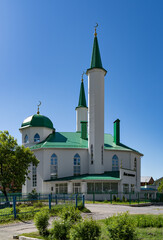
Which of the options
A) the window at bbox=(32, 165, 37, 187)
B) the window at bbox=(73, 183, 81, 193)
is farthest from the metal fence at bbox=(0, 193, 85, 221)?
the window at bbox=(32, 165, 37, 187)

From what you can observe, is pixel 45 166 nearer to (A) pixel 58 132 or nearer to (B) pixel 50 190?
(B) pixel 50 190

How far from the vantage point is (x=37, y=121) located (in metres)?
45.2

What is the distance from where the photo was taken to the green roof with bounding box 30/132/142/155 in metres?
41.2

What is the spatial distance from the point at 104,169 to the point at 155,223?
31047 mm

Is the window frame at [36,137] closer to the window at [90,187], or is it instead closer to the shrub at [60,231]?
the window at [90,187]

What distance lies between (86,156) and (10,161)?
711 inches

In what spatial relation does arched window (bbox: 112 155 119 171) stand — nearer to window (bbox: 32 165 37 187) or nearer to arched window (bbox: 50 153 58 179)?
arched window (bbox: 50 153 58 179)

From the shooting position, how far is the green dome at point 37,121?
1767 inches

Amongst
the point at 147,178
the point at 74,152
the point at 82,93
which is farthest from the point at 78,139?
the point at 147,178

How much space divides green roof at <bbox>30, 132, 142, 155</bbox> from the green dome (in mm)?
2032

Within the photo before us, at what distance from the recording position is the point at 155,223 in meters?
11.2

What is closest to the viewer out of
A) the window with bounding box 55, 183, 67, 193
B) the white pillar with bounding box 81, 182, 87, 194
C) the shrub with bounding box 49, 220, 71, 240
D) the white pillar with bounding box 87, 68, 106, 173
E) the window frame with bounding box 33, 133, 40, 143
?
Answer: the shrub with bounding box 49, 220, 71, 240

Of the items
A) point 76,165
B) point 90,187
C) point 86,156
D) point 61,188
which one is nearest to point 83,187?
point 90,187

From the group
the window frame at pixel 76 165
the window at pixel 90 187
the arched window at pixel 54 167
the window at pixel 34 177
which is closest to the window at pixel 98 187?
the window at pixel 90 187
